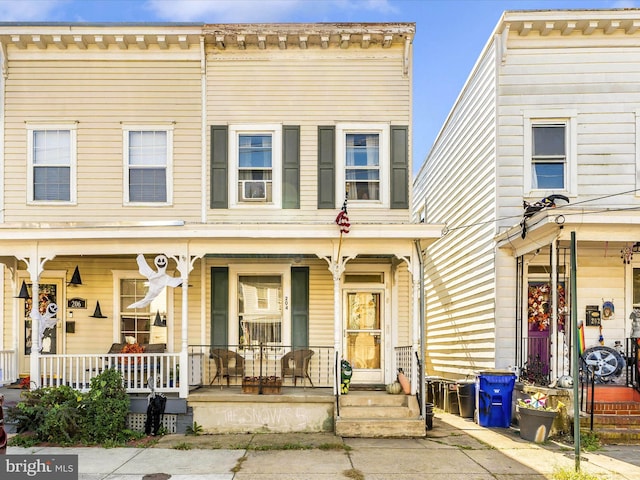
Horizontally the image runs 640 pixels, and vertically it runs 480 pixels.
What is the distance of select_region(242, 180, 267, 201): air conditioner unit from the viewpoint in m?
11.6

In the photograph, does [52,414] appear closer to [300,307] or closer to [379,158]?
[300,307]

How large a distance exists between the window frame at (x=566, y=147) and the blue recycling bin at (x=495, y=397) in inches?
138

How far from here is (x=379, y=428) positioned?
9586mm

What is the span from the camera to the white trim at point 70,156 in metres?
11.6

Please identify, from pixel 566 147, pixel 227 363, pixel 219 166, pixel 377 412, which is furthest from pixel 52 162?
pixel 566 147

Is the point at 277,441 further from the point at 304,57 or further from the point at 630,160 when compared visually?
the point at 630,160

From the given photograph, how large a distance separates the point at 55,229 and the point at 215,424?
432 centimetres

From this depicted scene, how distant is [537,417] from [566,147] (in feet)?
17.1

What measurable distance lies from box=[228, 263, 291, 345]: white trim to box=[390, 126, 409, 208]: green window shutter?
257cm

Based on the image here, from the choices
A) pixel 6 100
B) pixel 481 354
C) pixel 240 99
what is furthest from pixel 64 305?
pixel 481 354

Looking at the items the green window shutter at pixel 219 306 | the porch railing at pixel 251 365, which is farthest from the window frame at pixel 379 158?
the porch railing at pixel 251 365

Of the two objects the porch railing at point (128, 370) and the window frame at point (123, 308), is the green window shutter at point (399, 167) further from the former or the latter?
the porch railing at point (128, 370)

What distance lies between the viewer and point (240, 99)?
11.8 m

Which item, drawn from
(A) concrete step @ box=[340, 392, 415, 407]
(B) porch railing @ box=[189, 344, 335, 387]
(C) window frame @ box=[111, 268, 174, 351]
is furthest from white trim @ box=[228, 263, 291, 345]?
(A) concrete step @ box=[340, 392, 415, 407]
